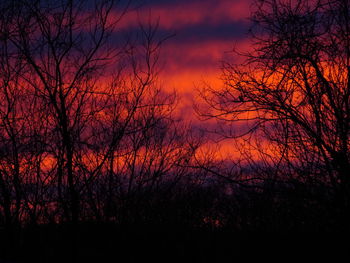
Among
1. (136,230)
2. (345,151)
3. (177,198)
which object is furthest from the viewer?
(177,198)

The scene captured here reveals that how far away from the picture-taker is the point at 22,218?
9.30 m

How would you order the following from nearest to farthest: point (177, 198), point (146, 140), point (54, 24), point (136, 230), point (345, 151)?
point (345, 151) → point (54, 24) → point (136, 230) → point (146, 140) → point (177, 198)

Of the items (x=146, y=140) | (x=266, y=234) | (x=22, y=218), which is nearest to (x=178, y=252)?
(x=266, y=234)

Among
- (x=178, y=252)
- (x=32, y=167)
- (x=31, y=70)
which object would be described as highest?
(x=31, y=70)

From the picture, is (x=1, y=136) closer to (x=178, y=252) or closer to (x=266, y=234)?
(x=178, y=252)

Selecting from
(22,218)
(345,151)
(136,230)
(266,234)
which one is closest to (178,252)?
(136,230)

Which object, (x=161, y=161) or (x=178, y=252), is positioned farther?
(x=161, y=161)

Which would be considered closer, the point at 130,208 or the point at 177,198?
the point at 130,208

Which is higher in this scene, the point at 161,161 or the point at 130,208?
the point at 161,161

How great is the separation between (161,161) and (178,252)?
2800 millimetres

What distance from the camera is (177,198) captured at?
16625 mm

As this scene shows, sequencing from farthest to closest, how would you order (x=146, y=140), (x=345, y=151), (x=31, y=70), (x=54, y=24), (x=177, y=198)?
(x=177, y=198)
(x=146, y=140)
(x=31, y=70)
(x=54, y=24)
(x=345, y=151)

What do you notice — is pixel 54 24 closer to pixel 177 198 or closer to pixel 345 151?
pixel 345 151

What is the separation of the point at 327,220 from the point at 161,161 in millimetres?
6694
